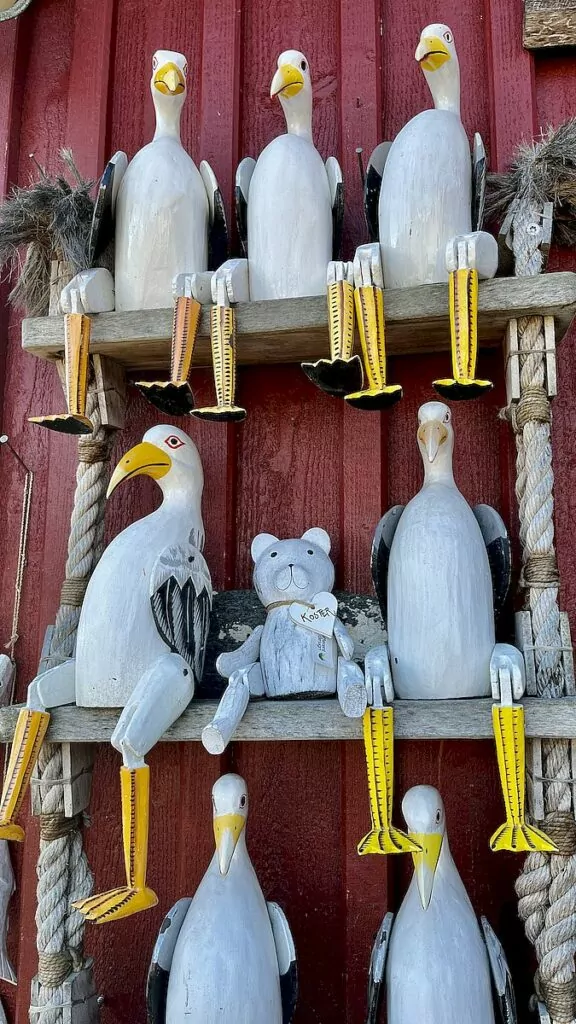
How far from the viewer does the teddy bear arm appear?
100 centimetres

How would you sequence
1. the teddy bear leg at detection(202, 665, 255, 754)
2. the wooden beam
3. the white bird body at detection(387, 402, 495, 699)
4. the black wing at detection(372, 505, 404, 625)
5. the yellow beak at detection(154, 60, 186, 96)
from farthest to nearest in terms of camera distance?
1. the wooden beam
2. the yellow beak at detection(154, 60, 186, 96)
3. the black wing at detection(372, 505, 404, 625)
4. the white bird body at detection(387, 402, 495, 699)
5. the teddy bear leg at detection(202, 665, 255, 754)

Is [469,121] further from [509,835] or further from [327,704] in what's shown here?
[509,835]

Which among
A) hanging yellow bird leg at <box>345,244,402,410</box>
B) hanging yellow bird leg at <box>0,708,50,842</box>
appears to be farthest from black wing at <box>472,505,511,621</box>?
hanging yellow bird leg at <box>0,708,50,842</box>

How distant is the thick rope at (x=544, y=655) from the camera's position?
36.5 inches

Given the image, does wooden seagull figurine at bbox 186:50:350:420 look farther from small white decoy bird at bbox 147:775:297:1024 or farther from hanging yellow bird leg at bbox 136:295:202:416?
small white decoy bird at bbox 147:775:297:1024

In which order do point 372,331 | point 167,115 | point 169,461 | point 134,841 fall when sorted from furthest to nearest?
point 167,115
point 169,461
point 372,331
point 134,841

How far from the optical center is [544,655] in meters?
0.99

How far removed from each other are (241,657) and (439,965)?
0.38 metres

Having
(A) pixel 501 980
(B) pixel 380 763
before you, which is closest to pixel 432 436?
(B) pixel 380 763

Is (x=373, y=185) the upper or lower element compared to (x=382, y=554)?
upper

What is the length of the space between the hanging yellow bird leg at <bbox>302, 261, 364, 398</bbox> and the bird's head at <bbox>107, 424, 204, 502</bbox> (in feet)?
0.68

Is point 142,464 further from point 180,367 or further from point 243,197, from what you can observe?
point 243,197

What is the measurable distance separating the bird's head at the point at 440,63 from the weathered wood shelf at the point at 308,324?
310mm

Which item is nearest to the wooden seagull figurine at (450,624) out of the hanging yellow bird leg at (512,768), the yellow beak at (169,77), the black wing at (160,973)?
the hanging yellow bird leg at (512,768)
